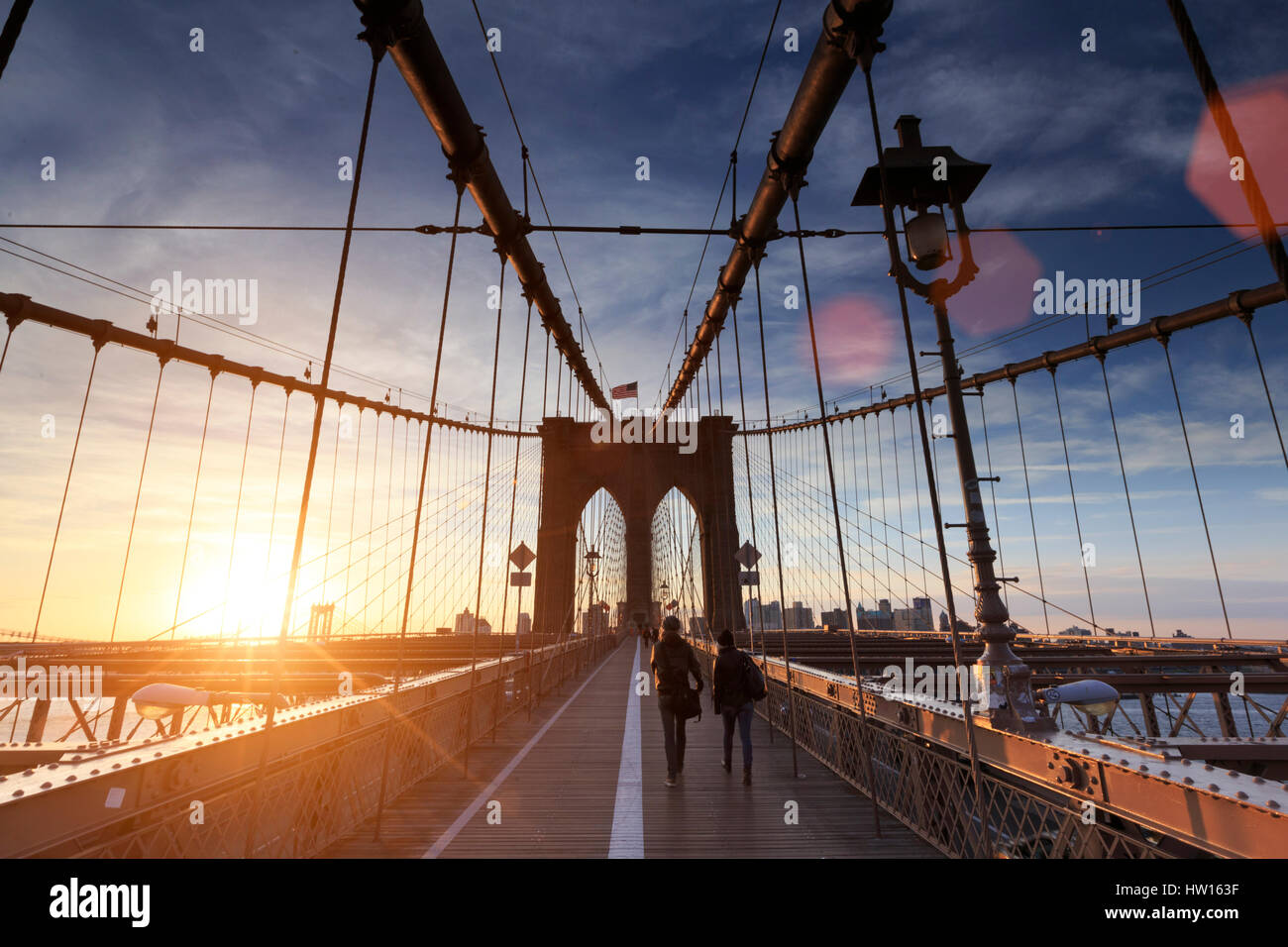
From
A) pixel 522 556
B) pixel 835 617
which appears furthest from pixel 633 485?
pixel 522 556

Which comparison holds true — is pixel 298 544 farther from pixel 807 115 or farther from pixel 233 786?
pixel 807 115

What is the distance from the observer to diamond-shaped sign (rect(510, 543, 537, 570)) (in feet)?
41.6

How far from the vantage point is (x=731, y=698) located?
6.36 metres

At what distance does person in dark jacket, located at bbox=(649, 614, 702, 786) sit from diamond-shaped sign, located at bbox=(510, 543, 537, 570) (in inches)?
256

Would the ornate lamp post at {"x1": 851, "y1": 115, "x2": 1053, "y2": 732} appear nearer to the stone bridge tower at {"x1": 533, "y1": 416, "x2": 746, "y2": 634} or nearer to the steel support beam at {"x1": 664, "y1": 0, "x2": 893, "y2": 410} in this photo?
the steel support beam at {"x1": 664, "y1": 0, "x2": 893, "y2": 410}

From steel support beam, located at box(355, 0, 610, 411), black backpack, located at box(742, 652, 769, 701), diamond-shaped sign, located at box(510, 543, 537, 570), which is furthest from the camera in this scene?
diamond-shaped sign, located at box(510, 543, 537, 570)

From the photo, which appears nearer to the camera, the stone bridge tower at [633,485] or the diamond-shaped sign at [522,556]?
the diamond-shaped sign at [522,556]

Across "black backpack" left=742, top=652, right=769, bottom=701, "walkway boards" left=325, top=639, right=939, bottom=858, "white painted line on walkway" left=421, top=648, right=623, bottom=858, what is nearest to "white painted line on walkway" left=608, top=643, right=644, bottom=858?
"walkway boards" left=325, top=639, right=939, bottom=858

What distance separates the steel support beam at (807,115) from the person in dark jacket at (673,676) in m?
4.94

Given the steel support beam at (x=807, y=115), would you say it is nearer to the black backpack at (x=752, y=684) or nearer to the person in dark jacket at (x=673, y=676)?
the person in dark jacket at (x=673, y=676)

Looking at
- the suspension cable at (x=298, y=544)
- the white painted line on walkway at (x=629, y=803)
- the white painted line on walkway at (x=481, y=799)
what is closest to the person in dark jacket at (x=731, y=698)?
the white painted line on walkway at (x=629, y=803)

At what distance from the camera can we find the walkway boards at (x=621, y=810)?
166 inches

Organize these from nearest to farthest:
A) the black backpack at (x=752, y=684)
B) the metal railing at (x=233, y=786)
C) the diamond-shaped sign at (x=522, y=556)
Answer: the metal railing at (x=233, y=786) < the black backpack at (x=752, y=684) < the diamond-shaped sign at (x=522, y=556)
